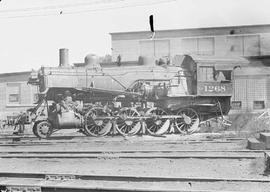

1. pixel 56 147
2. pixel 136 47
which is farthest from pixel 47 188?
pixel 136 47

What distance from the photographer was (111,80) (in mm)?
15523

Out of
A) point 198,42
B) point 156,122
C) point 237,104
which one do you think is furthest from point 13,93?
point 156,122

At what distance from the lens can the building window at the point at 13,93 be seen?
102ft

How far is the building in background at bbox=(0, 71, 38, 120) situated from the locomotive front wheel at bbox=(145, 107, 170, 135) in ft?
56.9

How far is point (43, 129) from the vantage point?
14.4m

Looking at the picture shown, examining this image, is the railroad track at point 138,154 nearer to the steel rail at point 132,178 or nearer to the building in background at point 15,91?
the steel rail at point 132,178

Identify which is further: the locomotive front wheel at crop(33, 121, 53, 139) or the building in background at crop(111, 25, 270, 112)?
the building in background at crop(111, 25, 270, 112)

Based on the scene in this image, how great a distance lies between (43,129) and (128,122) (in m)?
3.04

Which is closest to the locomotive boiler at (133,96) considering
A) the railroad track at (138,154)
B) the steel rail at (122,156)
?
the railroad track at (138,154)

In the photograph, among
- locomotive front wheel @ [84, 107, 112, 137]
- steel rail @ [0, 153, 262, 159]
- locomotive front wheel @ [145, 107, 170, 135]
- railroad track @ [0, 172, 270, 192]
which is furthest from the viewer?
locomotive front wheel @ [145, 107, 170, 135]

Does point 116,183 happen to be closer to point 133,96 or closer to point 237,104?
point 133,96

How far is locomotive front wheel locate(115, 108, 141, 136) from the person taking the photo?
14.7m

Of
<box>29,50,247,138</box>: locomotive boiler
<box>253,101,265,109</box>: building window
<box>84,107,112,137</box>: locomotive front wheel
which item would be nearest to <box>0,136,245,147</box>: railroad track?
<box>84,107,112,137</box>: locomotive front wheel

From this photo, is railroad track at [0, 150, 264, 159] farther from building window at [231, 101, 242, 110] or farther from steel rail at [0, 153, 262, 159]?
building window at [231, 101, 242, 110]
